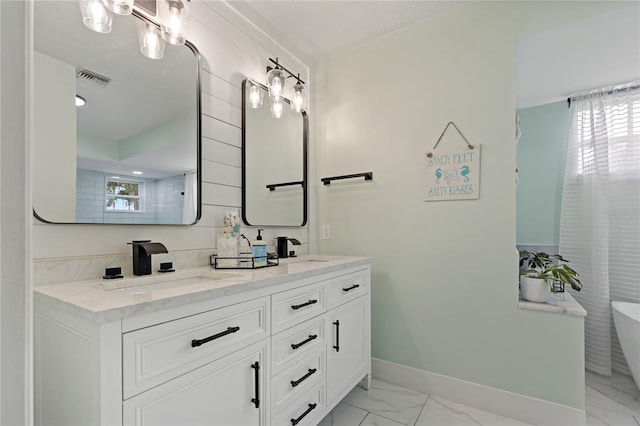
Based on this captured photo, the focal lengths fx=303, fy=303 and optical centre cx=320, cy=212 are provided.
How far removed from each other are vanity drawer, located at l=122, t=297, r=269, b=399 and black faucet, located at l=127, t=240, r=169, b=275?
1.41 feet

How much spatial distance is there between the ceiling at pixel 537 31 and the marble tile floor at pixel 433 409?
219 cm

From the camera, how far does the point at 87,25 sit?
121 cm

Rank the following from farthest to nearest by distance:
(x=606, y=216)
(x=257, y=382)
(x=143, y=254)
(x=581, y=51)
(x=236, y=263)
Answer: (x=606, y=216) < (x=581, y=51) < (x=236, y=263) < (x=143, y=254) < (x=257, y=382)

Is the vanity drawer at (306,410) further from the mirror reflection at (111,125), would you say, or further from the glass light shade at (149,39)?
the glass light shade at (149,39)

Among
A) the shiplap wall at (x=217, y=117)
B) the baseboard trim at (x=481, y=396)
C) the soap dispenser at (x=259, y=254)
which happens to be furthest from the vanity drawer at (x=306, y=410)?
the shiplap wall at (x=217, y=117)

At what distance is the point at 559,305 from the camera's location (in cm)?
171

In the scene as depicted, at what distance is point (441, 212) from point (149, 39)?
188cm

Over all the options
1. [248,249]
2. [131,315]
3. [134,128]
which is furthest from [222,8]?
[131,315]

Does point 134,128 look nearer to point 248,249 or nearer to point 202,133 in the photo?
point 202,133

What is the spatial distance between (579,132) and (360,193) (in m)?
1.84

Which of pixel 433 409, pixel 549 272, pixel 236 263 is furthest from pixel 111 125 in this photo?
pixel 549 272

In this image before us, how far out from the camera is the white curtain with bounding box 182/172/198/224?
5.07 feet

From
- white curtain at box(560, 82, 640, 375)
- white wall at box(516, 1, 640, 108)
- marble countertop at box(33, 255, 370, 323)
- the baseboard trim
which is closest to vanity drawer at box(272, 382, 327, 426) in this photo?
marble countertop at box(33, 255, 370, 323)

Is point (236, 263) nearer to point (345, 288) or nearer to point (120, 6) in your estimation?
point (345, 288)
